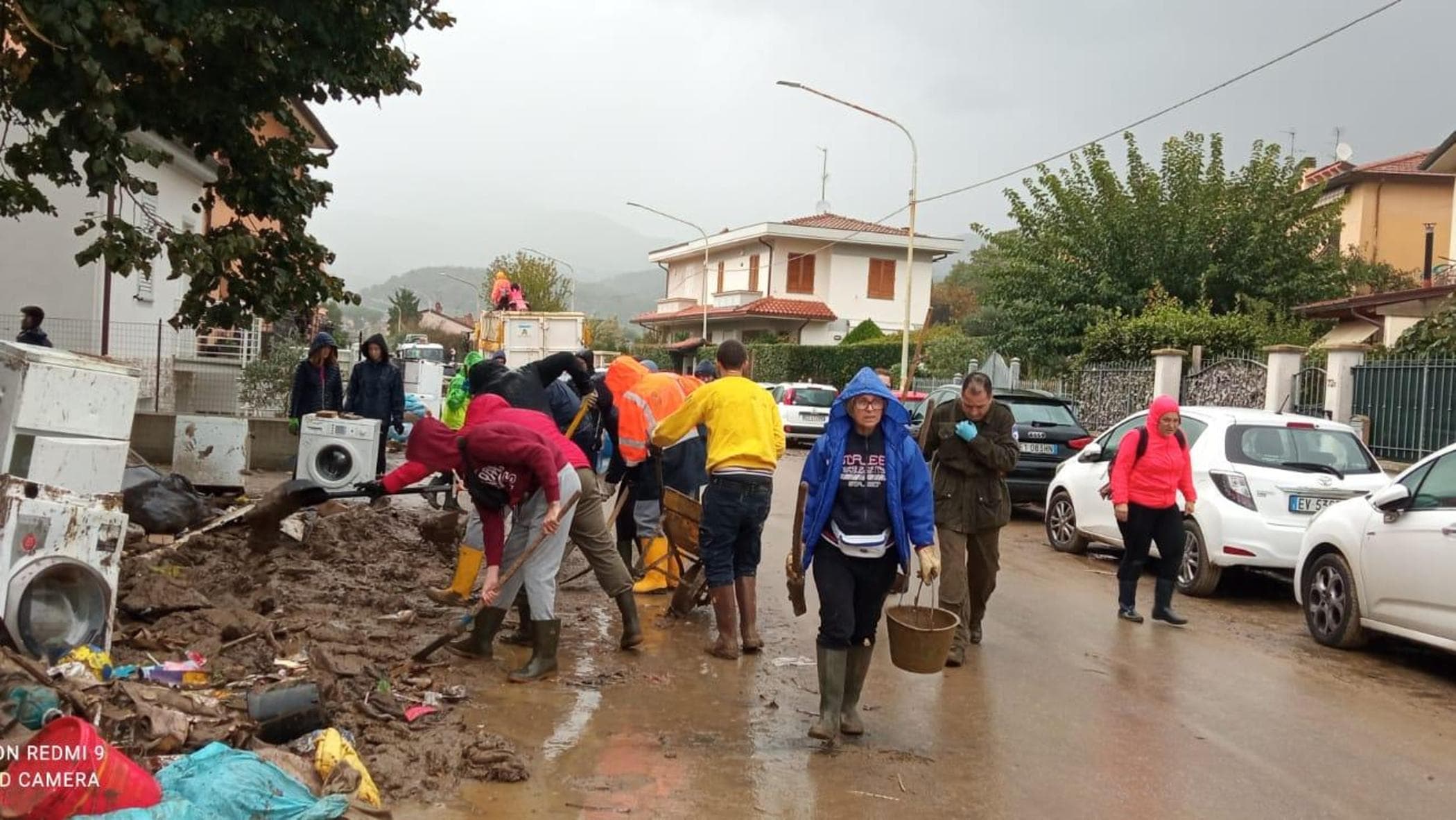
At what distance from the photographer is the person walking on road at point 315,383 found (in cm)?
1162

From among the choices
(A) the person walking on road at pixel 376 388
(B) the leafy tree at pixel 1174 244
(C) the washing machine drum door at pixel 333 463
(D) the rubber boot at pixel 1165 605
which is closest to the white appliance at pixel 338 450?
(C) the washing machine drum door at pixel 333 463

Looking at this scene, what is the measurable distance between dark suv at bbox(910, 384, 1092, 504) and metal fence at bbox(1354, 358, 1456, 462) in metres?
3.80

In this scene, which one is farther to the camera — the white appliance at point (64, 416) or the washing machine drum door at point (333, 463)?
the washing machine drum door at point (333, 463)

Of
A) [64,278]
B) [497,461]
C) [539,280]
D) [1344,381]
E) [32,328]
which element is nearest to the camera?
[497,461]

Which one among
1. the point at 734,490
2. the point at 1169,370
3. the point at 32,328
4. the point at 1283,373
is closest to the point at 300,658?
the point at 734,490

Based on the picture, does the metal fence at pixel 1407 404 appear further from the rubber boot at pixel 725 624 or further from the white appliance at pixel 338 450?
the white appliance at pixel 338 450

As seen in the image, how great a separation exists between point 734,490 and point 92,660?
3.50 metres

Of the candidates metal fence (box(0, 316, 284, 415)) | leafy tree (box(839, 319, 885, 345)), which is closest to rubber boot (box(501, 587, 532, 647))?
metal fence (box(0, 316, 284, 415))

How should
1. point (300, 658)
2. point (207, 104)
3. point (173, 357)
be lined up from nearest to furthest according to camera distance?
1. point (300, 658)
2. point (207, 104)
3. point (173, 357)

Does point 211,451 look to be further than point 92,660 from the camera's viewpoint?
Yes

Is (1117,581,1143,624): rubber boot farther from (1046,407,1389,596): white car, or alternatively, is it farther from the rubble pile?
the rubble pile

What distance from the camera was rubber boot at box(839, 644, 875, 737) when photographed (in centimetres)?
552

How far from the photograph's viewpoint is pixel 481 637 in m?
6.49

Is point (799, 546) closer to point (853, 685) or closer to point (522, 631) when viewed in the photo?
point (853, 685)
